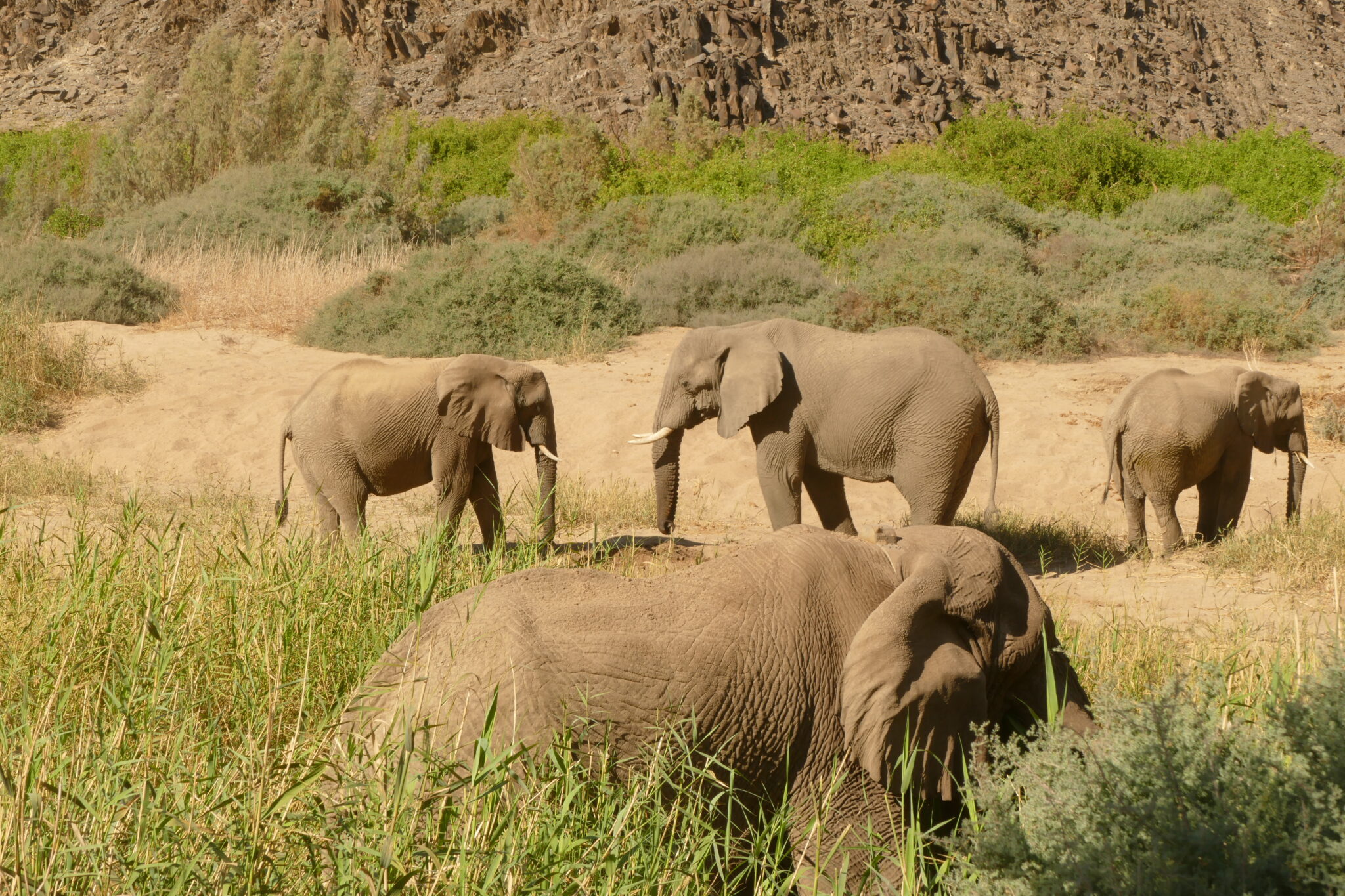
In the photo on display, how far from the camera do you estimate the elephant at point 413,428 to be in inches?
285

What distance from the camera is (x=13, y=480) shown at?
8.64m

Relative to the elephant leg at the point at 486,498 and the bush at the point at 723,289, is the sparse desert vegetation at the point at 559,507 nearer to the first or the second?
the bush at the point at 723,289

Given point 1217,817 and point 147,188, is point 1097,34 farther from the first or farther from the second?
point 1217,817

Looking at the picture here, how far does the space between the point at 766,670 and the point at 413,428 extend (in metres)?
4.62

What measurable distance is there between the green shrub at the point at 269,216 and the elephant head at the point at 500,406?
12246 millimetres

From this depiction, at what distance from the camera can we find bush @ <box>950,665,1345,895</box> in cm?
232

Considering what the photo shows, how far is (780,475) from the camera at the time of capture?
7.45 meters

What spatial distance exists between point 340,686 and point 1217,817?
7.71 feet

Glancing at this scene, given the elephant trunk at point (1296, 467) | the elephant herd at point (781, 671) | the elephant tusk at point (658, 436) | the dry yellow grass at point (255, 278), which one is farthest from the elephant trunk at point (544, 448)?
the dry yellow grass at point (255, 278)

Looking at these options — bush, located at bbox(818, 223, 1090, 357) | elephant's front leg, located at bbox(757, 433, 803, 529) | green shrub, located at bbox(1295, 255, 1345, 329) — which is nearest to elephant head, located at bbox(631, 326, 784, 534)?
elephant's front leg, located at bbox(757, 433, 803, 529)

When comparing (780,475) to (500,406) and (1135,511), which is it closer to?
(500,406)

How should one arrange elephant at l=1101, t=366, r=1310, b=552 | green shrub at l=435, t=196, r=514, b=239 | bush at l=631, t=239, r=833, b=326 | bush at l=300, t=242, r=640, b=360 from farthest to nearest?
green shrub at l=435, t=196, r=514, b=239
bush at l=631, t=239, r=833, b=326
bush at l=300, t=242, r=640, b=360
elephant at l=1101, t=366, r=1310, b=552

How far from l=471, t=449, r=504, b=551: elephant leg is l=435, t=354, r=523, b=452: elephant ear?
0.31 meters

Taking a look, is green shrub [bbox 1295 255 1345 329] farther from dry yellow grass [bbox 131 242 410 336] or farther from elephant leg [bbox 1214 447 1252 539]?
dry yellow grass [bbox 131 242 410 336]
